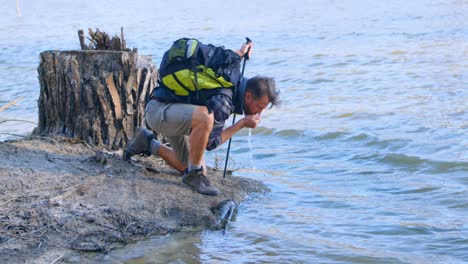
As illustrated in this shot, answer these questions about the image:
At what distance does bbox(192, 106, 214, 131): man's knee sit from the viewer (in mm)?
5910

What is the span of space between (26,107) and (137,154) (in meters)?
5.83

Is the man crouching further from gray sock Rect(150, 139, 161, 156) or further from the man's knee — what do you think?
gray sock Rect(150, 139, 161, 156)

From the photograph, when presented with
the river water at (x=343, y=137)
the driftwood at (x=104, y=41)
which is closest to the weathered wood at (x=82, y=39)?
the driftwood at (x=104, y=41)

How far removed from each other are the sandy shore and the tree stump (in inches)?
8.4

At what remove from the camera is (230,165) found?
8.27 meters

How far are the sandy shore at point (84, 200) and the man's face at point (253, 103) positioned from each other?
0.77 meters

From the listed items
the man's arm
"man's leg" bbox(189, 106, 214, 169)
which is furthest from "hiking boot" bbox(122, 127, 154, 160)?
the man's arm

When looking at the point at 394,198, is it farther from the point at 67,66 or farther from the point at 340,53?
the point at 340,53

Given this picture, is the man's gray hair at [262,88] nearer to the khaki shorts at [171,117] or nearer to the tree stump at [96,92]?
the khaki shorts at [171,117]

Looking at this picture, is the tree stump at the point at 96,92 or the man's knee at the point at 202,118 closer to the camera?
the man's knee at the point at 202,118

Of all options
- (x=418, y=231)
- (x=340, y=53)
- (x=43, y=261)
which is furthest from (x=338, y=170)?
(x=340, y=53)

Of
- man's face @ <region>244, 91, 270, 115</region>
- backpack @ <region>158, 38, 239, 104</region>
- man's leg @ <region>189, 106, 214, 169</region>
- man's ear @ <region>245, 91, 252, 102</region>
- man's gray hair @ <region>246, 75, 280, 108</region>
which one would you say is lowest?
man's leg @ <region>189, 106, 214, 169</region>

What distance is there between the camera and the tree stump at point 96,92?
679 centimetres

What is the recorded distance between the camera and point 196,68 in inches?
229
